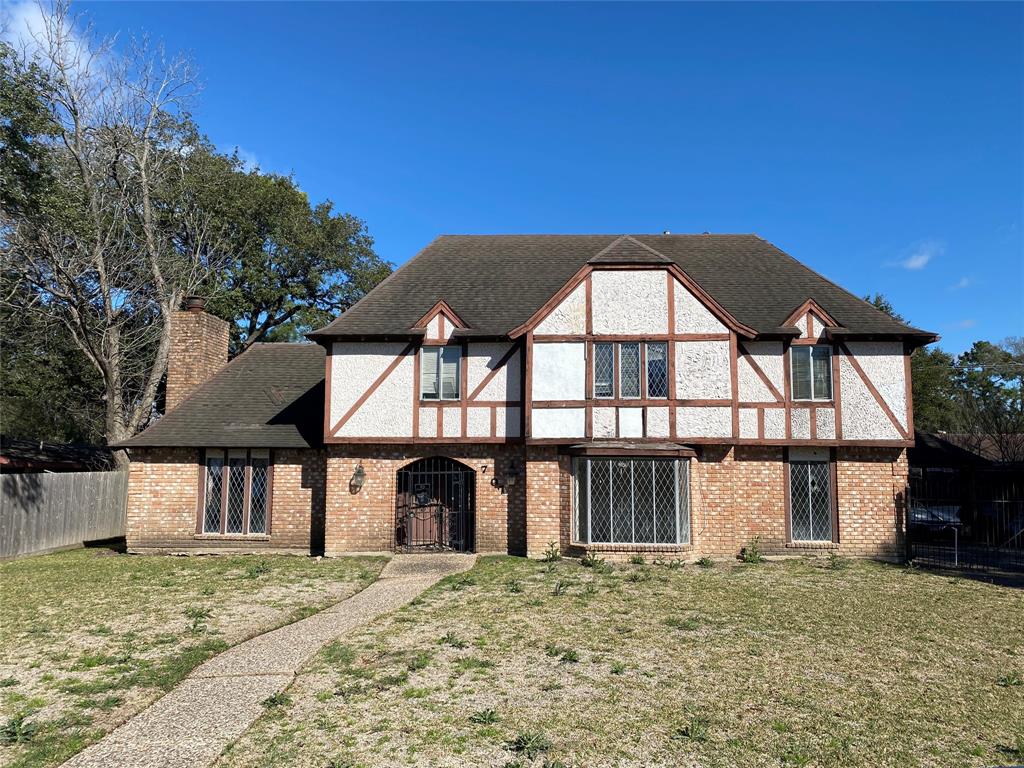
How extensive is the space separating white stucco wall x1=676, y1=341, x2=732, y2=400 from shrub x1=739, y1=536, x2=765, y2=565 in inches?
139

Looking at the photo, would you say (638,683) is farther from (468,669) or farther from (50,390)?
(50,390)

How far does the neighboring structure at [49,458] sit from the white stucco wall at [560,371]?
1733cm

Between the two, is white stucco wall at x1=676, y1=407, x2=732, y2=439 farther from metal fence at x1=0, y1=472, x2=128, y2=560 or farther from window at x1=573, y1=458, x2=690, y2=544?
metal fence at x1=0, y1=472, x2=128, y2=560

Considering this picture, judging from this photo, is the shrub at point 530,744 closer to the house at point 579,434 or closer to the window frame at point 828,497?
the house at point 579,434

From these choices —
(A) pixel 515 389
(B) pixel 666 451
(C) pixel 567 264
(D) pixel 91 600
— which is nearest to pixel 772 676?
(B) pixel 666 451

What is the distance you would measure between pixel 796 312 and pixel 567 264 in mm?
6611

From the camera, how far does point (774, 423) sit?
1566 centimetres

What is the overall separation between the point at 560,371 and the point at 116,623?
973 cm

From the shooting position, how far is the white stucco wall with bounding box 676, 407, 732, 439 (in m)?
15.0

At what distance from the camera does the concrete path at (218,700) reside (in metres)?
5.42

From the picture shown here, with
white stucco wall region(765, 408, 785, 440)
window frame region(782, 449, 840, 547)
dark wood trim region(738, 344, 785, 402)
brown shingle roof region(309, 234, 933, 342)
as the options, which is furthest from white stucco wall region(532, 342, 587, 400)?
window frame region(782, 449, 840, 547)

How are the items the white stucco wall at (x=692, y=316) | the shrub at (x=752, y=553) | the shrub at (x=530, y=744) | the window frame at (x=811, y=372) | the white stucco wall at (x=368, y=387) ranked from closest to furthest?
1. the shrub at (x=530, y=744)
2. the shrub at (x=752, y=553)
3. the white stucco wall at (x=692, y=316)
4. the window frame at (x=811, y=372)
5. the white stucco wall at (x=368, y=387)

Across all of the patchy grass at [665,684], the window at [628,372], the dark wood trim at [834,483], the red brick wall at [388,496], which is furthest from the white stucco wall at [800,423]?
the red brick wall at [388,496]

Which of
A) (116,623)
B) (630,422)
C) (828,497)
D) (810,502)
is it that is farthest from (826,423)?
(116,623)
